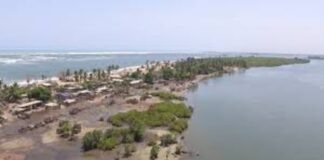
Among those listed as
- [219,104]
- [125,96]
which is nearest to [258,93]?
[219,104]

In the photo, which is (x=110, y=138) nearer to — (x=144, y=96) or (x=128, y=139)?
(x=128, y=139)

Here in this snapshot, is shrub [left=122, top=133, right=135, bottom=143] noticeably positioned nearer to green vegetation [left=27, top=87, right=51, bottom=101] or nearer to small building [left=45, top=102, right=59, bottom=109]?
small building [left=45, top=102, right=59, bottom=109]

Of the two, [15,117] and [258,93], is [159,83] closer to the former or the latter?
[258,93]

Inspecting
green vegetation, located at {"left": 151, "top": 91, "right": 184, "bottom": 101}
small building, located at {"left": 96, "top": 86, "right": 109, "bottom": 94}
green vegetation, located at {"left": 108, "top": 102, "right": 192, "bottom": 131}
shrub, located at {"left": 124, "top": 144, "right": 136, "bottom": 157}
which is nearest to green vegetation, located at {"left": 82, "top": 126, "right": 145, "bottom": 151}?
shrub, located at {"left": 124, "top": 144, "right": 136, "bottom": 157}

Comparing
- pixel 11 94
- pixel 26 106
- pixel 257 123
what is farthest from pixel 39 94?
pixel 257 123

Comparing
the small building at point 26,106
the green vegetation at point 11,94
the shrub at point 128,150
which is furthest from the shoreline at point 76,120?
the green vegetation at point 11,94

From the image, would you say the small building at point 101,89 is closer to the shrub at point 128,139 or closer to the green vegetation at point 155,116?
the green vegetation at point 155,116
